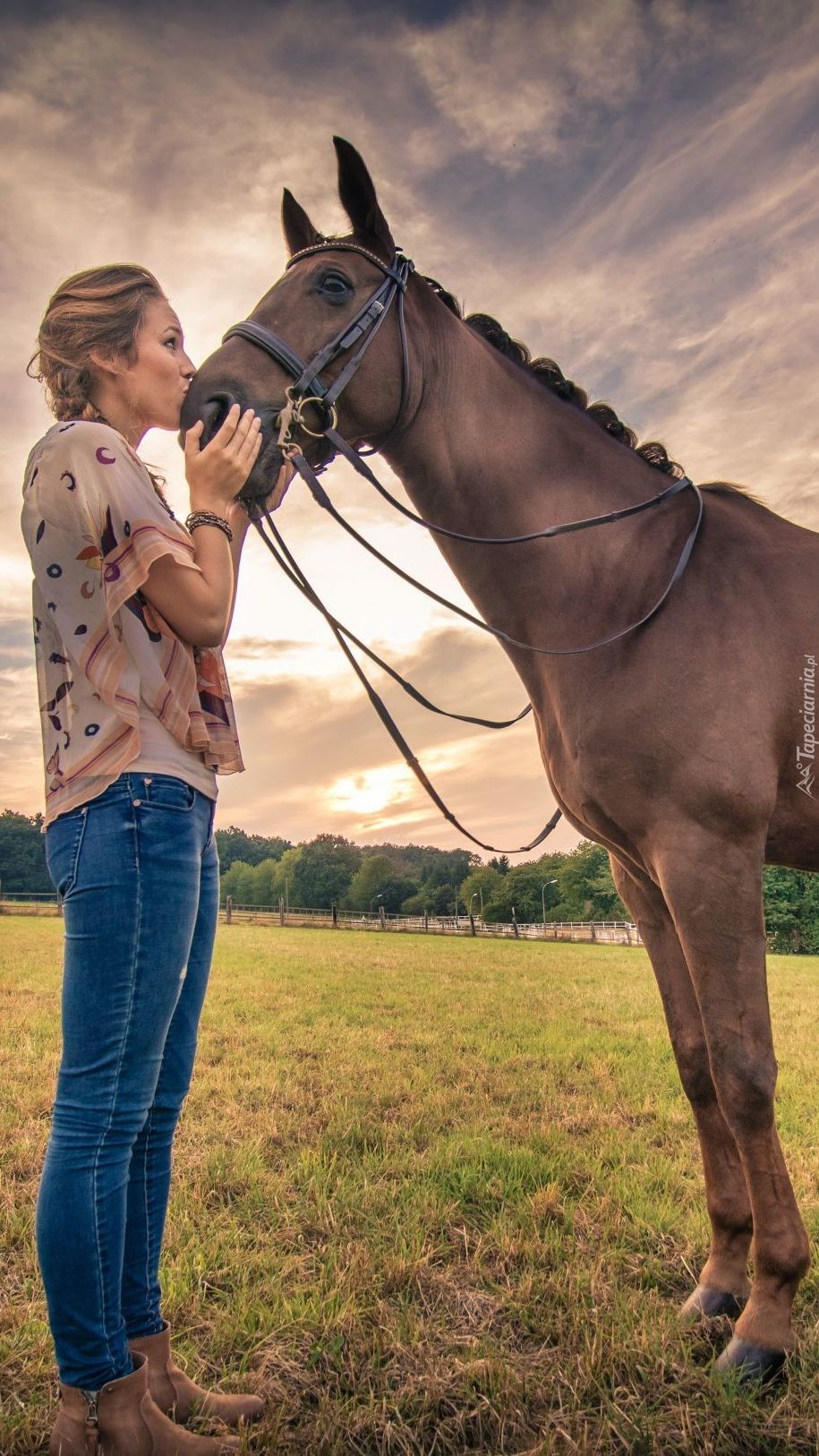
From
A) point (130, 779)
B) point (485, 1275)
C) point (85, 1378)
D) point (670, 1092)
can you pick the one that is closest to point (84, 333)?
point (130, 779)

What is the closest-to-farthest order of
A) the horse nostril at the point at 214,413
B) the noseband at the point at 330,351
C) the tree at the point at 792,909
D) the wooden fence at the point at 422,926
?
the horse nostril at the point at 214,413 < the noseband at the point at 330,351 < the tree at the point at 792,909 < the wooden fence at the point at 422,926

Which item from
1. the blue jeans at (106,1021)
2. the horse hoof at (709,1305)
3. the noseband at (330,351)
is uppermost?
the noseband at (330,351)

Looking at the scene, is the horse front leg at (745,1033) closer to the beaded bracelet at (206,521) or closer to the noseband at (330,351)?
the beaded bracelet at (206,521)

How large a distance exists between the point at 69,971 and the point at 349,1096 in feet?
14.4

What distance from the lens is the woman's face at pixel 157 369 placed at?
7.27 ft

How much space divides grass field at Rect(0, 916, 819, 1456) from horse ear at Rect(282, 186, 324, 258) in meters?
3.99

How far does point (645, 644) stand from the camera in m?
2.96

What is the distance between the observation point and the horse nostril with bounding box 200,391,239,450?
2543 millimetres

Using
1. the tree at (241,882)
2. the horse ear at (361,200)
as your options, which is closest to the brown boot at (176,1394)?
Answer: the horse ear at (361,200)

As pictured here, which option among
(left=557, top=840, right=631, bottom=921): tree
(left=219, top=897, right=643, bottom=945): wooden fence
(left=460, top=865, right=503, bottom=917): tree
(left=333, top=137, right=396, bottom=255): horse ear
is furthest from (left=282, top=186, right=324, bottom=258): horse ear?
(left=460, top=865, right=503, bottom=917): tree

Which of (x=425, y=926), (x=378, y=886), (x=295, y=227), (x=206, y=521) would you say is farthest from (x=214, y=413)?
(x=378, y=886)

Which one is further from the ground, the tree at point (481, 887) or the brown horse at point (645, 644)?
the brown horse at point (645, 644)

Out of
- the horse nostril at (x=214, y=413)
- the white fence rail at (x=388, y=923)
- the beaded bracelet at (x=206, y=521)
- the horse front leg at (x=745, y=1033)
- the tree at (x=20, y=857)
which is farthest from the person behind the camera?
the tree at (x=20, y=857)

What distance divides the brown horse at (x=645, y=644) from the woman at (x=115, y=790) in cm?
48
